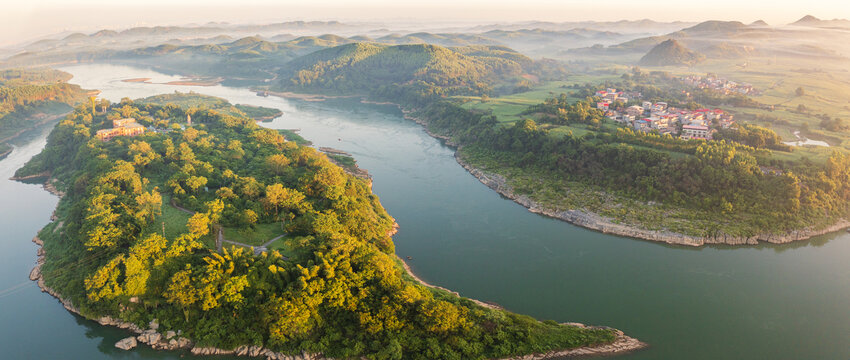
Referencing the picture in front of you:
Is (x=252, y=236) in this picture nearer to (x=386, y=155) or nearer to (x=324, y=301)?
(x=324, y=301)

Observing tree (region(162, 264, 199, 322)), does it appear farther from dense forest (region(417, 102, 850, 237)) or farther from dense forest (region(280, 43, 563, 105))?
dense forest (region(280, 43, 563, 105))

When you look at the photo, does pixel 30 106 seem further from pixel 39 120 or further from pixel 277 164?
pixel 277 164

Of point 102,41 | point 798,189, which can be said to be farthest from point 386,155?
point 102,41

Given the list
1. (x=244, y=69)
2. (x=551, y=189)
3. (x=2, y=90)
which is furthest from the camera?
(x=244, y=69)

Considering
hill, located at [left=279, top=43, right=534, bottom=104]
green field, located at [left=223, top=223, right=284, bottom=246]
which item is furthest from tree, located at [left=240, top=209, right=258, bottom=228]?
hill, located at [left=279, top=43, right=534, bottom=104]

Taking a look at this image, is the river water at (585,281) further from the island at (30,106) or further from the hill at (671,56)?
the hill at (671,56)

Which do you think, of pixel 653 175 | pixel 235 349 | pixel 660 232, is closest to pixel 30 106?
pixel 235 349

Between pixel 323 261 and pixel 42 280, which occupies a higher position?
pixel 323 261

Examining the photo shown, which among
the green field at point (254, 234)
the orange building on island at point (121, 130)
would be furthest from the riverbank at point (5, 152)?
the green field at point (254, 234)
